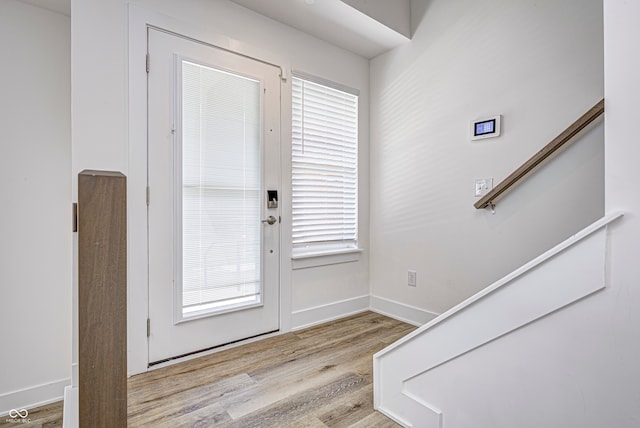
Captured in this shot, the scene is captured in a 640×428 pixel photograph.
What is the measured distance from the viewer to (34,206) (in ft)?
6.13

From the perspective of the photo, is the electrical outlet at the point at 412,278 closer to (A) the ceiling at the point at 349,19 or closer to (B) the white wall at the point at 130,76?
(B) the white wall at the point at 130,76

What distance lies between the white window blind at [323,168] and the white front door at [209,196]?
0.72 ft

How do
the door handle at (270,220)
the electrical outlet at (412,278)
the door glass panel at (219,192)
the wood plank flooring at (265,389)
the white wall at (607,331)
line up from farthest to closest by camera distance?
1. the electrical outlet at (412,278)
2. the door handle at (270,220)
3. the door glass panel at (219,192)
4. the wood plank flooring at (265,389)
5. the white wall at (607,331)

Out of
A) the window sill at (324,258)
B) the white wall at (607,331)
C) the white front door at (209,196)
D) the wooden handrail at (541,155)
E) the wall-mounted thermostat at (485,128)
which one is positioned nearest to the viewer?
the white wall at (607,331)

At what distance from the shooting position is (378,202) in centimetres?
304

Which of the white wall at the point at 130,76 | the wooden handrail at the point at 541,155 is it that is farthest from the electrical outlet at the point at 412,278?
the white wall at the point at 130,76

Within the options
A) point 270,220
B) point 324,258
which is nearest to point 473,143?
point 324,258

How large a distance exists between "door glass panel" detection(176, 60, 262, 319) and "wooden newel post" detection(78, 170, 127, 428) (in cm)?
156

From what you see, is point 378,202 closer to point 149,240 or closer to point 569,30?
point 569,30

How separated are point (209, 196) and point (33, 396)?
150 centimetres

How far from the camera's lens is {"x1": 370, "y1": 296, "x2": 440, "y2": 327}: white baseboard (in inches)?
104

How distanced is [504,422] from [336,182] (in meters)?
2.11

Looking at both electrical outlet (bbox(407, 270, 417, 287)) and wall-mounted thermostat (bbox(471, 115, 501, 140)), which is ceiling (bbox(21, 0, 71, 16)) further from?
electrical outlet (bbox(407, 270, 417, 287))

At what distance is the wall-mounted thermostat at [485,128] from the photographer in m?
2.20
